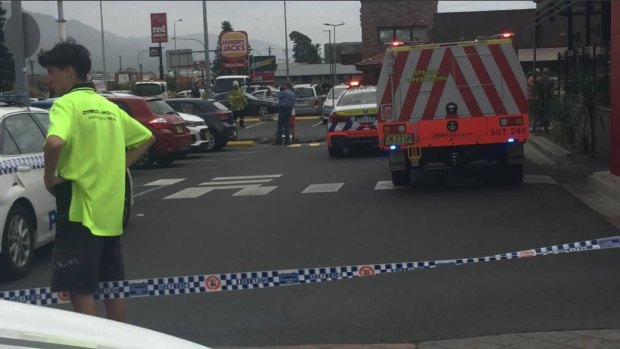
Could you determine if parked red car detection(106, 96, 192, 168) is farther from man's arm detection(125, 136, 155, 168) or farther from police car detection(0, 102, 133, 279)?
man's arm detection(125, 136, 155, 168)

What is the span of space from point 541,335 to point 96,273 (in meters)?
2.89

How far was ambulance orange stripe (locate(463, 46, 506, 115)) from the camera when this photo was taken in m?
12.2

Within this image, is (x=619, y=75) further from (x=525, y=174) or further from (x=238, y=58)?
(x=238, y=58)

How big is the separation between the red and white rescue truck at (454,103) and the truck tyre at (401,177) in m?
0.41

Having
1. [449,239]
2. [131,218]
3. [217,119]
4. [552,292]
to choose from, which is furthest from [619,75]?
[217,119]

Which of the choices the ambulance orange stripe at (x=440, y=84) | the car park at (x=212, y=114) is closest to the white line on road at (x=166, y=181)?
the ambulance orange stripe at (x=440, y=84)

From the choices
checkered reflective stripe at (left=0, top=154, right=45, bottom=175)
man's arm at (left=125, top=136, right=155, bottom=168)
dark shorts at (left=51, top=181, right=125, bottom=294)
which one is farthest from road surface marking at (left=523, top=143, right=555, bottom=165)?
dark shorts at (left=51, top=181, right=125, bottom=294)

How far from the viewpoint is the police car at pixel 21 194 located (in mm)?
7406

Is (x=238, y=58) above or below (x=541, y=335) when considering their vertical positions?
above

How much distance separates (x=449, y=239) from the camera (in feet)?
28.5

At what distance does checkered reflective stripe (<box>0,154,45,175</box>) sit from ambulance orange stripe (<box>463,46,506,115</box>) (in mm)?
6707

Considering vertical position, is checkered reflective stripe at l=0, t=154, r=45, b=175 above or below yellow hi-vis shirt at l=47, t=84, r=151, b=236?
below

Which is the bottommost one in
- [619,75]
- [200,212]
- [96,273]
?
[200,212]

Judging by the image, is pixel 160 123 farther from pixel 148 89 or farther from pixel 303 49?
pixel 303 49
